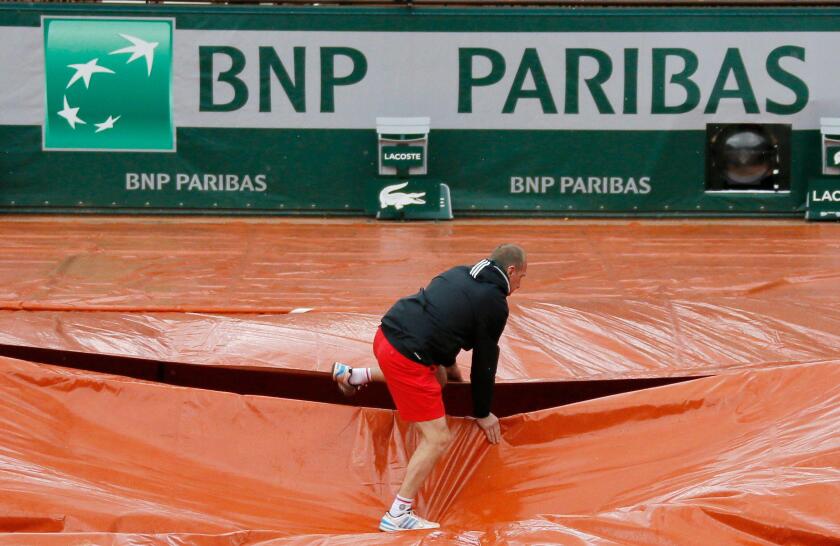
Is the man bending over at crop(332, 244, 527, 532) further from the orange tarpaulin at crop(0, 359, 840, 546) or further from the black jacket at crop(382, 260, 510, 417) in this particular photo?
the orange tarpaulin at crop(0, 359, 840, 546)

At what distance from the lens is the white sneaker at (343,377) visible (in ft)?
19.4

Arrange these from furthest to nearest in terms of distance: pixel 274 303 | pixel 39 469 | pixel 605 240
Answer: pixel 605 240
pixel 274 303
pixel 39 469

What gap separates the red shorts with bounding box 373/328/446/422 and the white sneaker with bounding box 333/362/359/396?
60 centimetres

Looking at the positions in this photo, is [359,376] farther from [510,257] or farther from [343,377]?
[510,257]

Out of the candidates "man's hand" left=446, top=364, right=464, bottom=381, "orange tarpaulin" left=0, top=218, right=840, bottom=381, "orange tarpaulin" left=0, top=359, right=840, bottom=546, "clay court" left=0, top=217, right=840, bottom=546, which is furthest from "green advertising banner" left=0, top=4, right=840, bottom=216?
"orange tarpaulin" left=0, top=359, right=840, bottom=546

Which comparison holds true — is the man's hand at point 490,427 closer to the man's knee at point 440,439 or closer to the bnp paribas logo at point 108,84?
the man's knee at point 440,439

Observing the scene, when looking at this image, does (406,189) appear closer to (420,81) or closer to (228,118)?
(420,81)

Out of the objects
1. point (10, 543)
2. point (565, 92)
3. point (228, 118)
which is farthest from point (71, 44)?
point (10, 543)

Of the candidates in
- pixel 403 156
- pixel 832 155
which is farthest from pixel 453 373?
pixel 832 155

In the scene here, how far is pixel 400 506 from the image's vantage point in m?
5.17

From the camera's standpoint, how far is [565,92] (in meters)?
12.4

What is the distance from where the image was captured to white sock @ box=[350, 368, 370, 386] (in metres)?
5.90

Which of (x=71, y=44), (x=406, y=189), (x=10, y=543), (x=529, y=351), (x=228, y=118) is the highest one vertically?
(x=71, y=44)

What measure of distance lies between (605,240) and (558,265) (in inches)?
63.0
